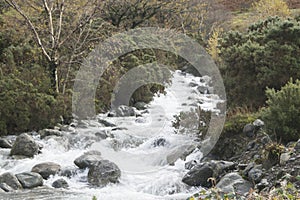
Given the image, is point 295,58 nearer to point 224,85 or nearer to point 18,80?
point 224,85

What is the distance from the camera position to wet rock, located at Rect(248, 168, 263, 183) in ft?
23.2

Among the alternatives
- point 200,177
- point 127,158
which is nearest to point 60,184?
point 127,158

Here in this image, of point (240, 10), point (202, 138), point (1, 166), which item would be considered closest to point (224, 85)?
point (202, 138)

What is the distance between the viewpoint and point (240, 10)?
44.8 m

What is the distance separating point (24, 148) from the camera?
1014cm

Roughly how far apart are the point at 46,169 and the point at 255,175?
4.19m

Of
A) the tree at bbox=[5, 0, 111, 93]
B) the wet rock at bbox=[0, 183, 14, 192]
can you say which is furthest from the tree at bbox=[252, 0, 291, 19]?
the wet rock at bbox=[0, 183, 14, 192]

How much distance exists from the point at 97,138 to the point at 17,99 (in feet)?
8.51

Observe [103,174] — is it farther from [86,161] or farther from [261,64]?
[261,64]

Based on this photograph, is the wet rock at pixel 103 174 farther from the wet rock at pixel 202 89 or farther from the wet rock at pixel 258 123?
the wet rock at pixel 202 89

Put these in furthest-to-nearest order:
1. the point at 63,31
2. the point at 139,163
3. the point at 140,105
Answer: the point at 140,105 < the point at 63,31 < the point at 139,163

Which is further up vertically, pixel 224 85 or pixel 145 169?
pixel 224 85

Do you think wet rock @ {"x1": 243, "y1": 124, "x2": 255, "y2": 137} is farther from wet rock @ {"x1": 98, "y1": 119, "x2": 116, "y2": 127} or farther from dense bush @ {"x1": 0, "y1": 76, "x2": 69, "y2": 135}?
dense bush @ {"x1": 0, "y1": 76, "x2": 69, "y2": 135}

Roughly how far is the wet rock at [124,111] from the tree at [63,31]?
2.17 meters
